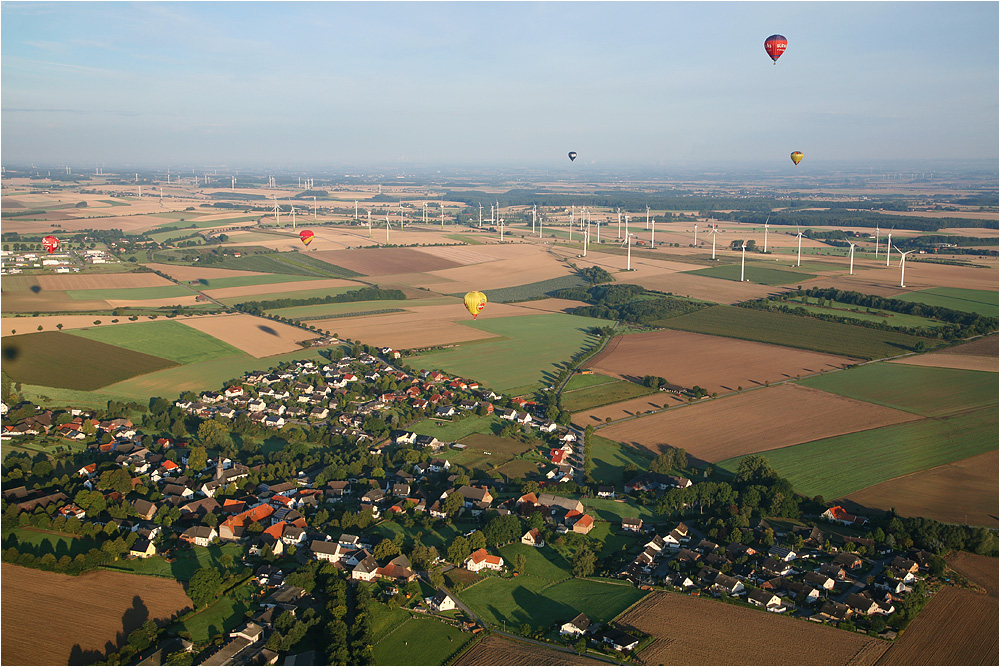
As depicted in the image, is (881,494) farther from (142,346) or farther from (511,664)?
(142,346)

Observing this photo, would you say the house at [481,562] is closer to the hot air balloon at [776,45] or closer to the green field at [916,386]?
the green field at [916,386]

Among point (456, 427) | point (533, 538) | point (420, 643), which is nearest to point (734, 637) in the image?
point (533, 538)

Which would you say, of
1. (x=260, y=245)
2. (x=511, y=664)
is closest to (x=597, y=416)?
(x=511, y=664)

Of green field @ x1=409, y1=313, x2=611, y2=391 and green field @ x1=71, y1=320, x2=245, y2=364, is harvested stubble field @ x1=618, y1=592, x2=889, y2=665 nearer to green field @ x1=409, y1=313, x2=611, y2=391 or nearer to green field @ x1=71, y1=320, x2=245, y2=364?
green field @ x1=409, y1=313, x2=611, y2=391

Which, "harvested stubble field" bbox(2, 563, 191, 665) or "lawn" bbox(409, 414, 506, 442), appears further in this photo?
"lawn" bbox(409, 414, 506, 442)

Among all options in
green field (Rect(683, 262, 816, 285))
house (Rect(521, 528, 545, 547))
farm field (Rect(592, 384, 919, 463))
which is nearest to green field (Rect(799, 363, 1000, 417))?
farm field (Rect(592, 384, 919, 463))

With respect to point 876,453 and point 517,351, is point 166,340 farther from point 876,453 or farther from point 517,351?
point 876,453
